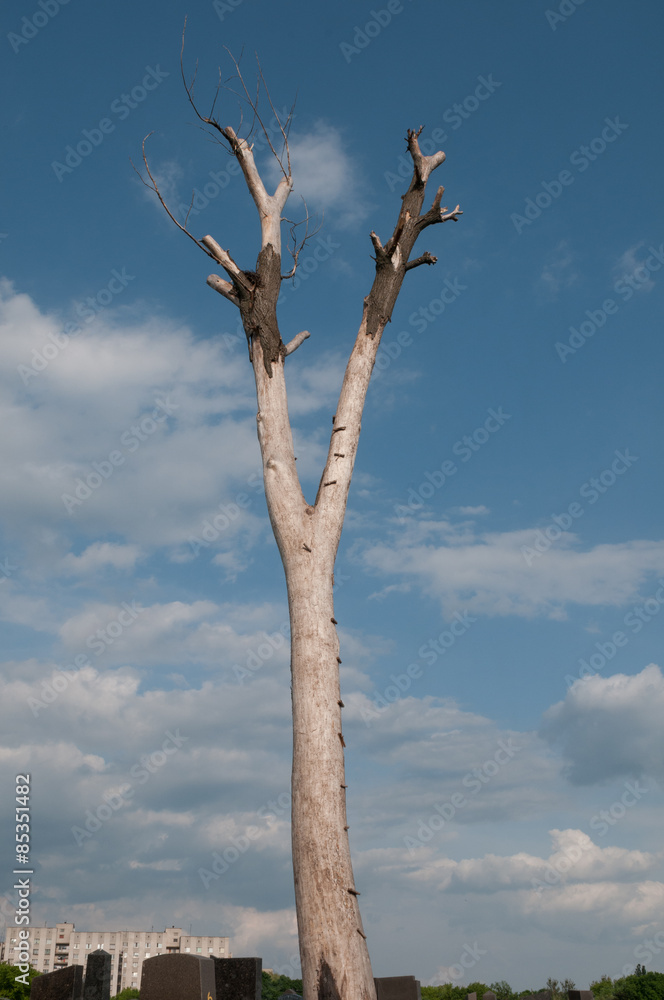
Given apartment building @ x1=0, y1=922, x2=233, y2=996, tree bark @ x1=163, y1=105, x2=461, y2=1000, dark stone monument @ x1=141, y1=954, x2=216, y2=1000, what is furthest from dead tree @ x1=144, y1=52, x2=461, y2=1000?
apartment building @ x1=0, y1=922, x2=233, y2=996

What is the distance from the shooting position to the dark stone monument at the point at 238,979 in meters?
7.03

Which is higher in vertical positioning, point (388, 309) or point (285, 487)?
point (388, 309)

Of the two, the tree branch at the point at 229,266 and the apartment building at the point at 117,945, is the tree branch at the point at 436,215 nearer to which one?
the tree branch at the point at 229,266

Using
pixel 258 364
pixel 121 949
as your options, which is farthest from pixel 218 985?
pixel 121 949

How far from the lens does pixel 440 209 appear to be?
7.48 metres

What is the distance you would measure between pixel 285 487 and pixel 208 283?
237cm

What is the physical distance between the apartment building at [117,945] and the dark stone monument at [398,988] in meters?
82.7

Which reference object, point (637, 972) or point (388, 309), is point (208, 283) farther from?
point (637, 972)

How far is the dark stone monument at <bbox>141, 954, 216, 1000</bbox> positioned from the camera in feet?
18.4

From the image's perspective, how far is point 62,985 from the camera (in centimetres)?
772

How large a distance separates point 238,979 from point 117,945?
91.9 m

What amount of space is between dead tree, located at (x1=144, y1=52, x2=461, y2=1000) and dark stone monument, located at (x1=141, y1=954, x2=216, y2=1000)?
1.43 metres

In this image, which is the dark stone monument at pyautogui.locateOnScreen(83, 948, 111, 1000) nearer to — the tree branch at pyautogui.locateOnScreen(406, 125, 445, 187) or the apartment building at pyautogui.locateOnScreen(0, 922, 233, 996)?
the tree branch at pyautogui.locateOnScreen(406, 125, 445, 187)

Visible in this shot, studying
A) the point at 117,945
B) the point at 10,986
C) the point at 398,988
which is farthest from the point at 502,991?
the point at 117,945
